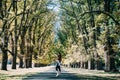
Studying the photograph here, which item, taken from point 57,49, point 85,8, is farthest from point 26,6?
point 57,49

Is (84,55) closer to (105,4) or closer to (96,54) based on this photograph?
(96,54)

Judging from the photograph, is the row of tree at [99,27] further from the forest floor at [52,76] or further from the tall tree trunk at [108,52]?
the forest floor at [52,76]

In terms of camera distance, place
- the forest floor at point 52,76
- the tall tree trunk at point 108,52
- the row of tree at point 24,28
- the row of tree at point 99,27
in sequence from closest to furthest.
Answer: the forest floor at point 52,76, the row of tree at point 99,27, the row of tree at point 24,28, the tall tree trunk at point 108,52

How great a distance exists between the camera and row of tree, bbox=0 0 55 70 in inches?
1974

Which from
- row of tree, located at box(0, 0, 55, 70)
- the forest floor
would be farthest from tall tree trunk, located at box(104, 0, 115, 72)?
row of tree, located at box(0, 0, 55, 70)

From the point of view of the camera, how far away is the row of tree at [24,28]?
165 feet

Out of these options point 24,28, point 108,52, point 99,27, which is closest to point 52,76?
point 108,52

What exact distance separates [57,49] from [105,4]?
98095 mm

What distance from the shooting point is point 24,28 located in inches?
2672

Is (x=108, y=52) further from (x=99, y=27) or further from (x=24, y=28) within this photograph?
(x=24, y=28)

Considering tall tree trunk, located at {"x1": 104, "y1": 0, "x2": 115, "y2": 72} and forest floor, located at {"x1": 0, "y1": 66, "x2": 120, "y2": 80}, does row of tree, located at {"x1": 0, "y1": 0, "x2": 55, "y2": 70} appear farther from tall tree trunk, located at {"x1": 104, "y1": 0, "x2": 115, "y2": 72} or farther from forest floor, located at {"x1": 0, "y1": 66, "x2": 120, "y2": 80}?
tall tree trunk, located at {"x1": 104, "y1": 0, "x2": 115, "y2": 72}

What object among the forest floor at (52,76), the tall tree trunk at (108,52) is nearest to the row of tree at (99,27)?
the tall tree trunk at (108,52)

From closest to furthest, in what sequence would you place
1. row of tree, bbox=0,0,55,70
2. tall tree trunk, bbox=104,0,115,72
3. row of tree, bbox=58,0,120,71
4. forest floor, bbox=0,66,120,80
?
forest floor, bbox=0,66,120,80
row of tree, bbox=58,0,120,71
row of tree, bbox=0,0,55,70
tall tree trunk, bbox=104,0,115,72

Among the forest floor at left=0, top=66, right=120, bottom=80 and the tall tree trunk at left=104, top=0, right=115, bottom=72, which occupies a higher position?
the tall tree trunk at left=104, top=0, right=115, bottom=72
